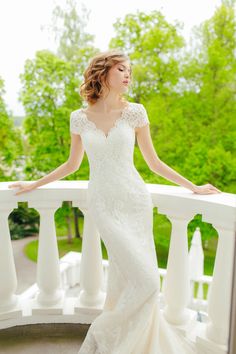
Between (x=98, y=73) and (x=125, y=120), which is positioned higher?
(x=98, y=73)

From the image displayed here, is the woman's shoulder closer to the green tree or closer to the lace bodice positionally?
the lace bodice

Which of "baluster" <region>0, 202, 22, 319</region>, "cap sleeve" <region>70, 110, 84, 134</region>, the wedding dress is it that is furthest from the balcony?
"cap sleeve" <region>70, 110, 84, 134</region>

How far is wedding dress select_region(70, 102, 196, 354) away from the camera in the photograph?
160cm

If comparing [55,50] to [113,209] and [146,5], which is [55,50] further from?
[113,209]

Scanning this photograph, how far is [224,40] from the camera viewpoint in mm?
9445

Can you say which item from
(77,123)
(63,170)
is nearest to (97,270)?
(63,170)

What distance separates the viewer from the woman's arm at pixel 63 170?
6.21 ft

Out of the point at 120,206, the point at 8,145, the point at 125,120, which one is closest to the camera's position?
the point at 120,206

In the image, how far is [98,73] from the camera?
6.07 ft

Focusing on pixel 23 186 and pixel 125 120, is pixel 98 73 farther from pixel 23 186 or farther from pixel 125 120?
pixel 23 186

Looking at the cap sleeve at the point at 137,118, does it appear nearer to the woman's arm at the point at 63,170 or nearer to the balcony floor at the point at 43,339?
the woman's arm at the point at 63,170

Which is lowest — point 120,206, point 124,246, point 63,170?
point 124,246

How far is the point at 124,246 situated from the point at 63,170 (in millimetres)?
596

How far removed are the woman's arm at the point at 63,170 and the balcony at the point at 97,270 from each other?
0.04 meters
